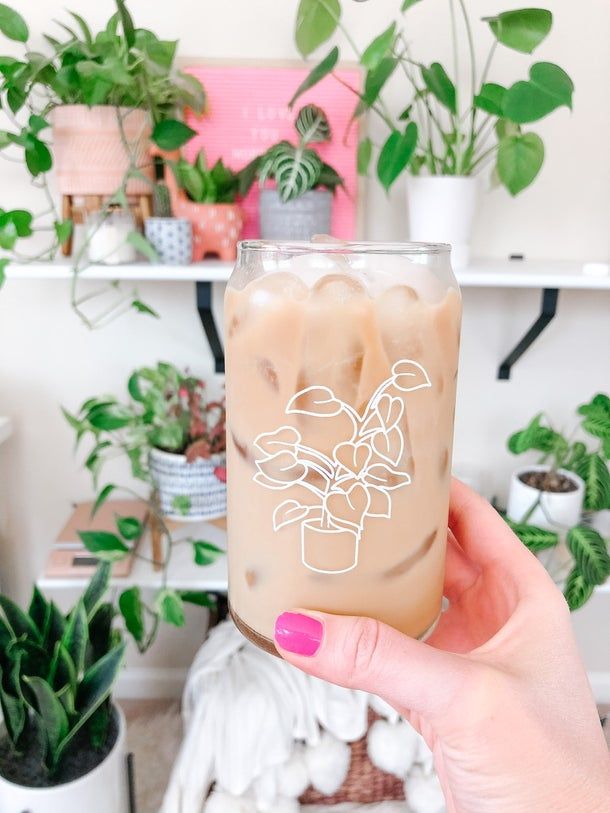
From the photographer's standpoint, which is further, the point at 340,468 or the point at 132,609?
the point at 132,609

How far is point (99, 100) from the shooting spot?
3.33 feet

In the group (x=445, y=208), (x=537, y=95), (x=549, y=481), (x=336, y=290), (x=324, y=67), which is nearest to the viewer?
(x=336, y=290)

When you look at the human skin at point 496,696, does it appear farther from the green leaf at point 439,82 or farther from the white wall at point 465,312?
the white wall at point 465,312

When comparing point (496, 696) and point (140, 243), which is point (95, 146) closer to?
point (140, 243)

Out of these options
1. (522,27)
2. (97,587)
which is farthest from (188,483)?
(522,27)

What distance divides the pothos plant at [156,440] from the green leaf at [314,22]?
2.05 ft

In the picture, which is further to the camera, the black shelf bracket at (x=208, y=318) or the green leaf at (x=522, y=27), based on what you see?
the black shelf bracket at (x=208, y=318)

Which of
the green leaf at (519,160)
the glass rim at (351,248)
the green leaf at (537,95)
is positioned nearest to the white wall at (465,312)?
the green leaf at (519,160)

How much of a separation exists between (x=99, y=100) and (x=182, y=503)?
0.72 meters

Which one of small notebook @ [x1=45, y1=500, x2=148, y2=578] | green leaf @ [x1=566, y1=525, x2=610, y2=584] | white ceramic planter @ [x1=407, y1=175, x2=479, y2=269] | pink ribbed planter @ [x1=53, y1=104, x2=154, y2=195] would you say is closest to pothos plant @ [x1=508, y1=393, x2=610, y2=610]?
green leaf @ [x1=566, y1=525, x2=610, y2=584]

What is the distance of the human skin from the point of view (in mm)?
474

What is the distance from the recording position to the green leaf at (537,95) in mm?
857

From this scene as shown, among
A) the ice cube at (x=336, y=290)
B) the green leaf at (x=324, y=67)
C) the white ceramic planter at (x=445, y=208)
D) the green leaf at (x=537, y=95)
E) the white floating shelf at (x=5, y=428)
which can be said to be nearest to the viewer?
the ice cube at (x=336, y=290)

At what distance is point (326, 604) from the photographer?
492 millimetres
